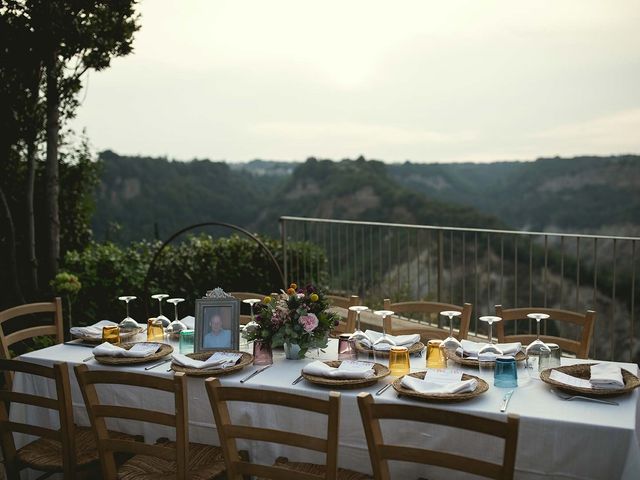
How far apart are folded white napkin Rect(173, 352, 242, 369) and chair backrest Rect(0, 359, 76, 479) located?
48 cm

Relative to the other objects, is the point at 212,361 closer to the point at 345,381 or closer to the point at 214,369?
the point at 214,369

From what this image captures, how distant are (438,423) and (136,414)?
114 centimetres

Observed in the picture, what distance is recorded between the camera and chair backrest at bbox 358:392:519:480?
1.91 m

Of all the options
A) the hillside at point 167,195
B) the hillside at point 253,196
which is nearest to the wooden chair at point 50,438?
the hillside at point 167,195

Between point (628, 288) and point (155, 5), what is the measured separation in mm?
7857

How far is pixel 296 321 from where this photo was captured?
310 centimetres

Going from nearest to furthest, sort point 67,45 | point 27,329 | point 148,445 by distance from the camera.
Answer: point 148,445, point 27,329, point 67,45

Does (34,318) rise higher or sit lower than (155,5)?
lower

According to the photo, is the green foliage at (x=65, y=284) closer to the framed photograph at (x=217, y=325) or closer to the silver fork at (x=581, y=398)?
the framed photograph at (x=217, y=325)

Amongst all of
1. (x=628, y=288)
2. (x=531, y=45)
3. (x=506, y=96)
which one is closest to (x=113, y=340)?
(x=531, y=45)

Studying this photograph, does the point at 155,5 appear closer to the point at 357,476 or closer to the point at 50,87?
the point at 50,87

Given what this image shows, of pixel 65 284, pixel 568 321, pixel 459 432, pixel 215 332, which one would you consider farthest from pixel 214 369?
pixel 65 284

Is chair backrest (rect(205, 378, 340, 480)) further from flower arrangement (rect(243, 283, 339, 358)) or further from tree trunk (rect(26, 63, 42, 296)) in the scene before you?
tree trunk (rect(26, 63, 42, 296))

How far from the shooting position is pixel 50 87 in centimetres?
633
